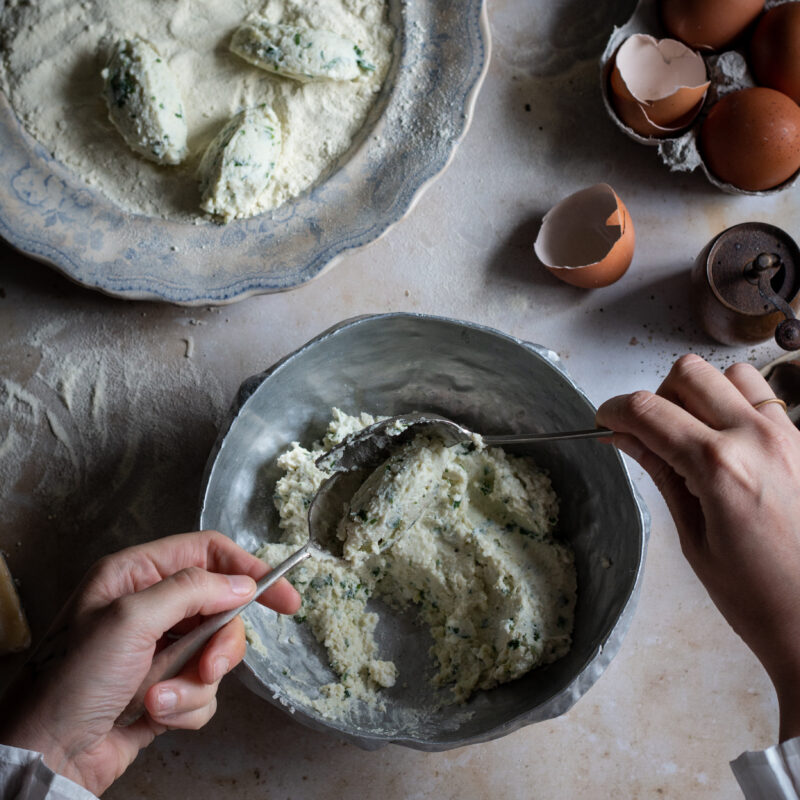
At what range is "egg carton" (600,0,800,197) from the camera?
47.4 inches

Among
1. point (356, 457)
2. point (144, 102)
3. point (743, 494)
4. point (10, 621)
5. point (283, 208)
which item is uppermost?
point (144, 102)

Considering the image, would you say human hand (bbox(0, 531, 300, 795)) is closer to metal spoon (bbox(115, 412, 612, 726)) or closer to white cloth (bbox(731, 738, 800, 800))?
metal spoon (bbox(115, 412, 612, 726))

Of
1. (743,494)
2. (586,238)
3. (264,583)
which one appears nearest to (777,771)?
(743,494)

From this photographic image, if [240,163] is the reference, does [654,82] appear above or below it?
above

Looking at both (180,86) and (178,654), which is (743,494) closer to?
(178,654)

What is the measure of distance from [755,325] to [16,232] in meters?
1.10

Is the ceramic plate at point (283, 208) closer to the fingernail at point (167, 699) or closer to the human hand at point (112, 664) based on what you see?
the human hand at point (112, 664)

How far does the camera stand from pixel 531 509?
3.59 feet

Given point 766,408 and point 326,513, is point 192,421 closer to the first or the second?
point 326,513

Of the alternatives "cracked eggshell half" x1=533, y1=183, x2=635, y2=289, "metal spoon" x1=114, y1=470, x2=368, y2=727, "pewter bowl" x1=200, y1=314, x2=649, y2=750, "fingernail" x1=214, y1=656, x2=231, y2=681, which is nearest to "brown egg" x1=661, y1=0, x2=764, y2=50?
"cracked eggshell half" x1=533, y1=183, x2=635, y2=289

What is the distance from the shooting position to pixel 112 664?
757 mm

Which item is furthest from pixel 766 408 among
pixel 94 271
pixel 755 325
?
pixel 94 271

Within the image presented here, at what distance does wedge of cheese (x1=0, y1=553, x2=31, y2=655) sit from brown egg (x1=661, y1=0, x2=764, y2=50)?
4.32ft

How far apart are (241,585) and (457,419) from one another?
0.48 meters
